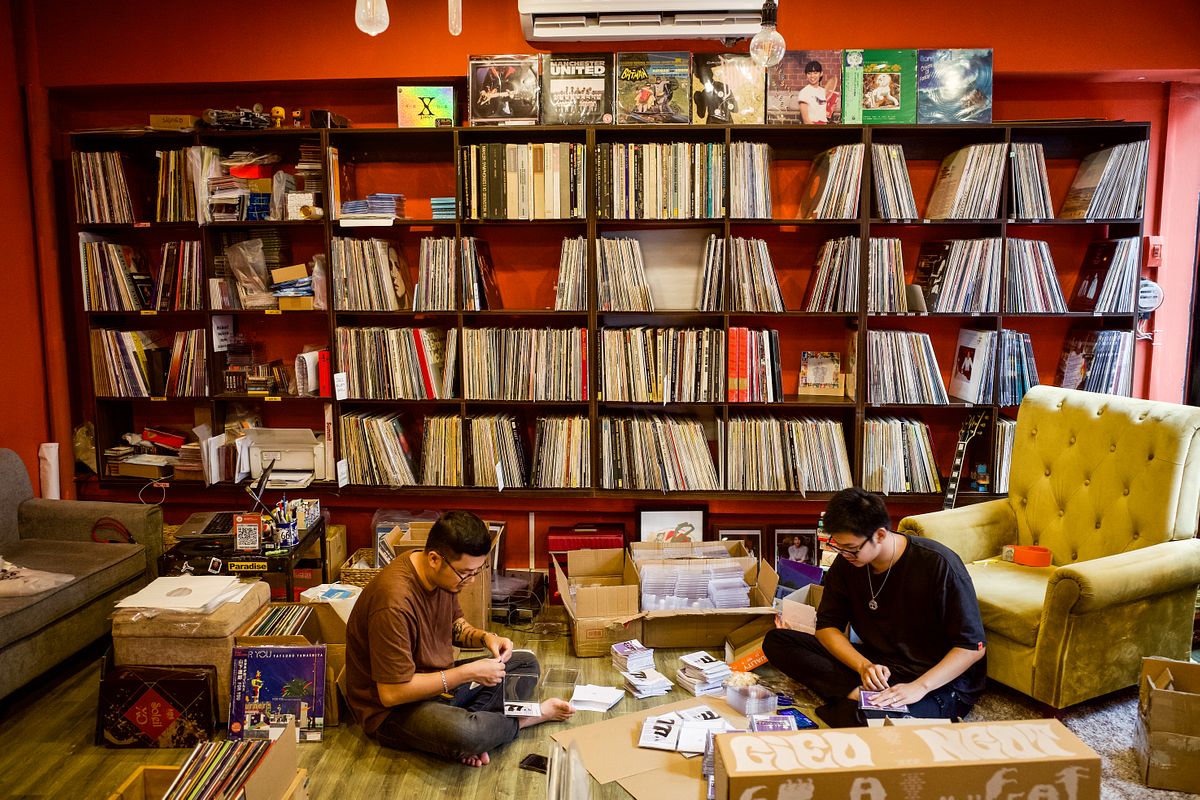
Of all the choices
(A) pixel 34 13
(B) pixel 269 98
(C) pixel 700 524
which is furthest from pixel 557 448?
(A) pixel 34 13

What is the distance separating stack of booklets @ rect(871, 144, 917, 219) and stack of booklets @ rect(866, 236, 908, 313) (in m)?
0.13

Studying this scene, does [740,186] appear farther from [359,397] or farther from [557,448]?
[359,397]

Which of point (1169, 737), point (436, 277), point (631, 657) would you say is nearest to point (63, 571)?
point (436, 277)

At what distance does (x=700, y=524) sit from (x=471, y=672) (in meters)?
1.74

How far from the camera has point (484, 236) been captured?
164 inches

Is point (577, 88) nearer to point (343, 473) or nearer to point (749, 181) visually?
point (749, 181)

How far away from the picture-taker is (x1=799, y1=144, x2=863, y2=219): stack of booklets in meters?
3.71

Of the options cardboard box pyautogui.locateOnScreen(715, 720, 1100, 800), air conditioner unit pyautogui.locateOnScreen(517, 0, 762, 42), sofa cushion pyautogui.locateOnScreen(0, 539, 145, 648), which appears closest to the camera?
cardboard box pyautogui.locateOnScreen(715, 720, 1100, 800)

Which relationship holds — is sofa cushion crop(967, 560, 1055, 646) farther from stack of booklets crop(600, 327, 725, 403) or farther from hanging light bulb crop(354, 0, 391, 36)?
hanging light bulb crop(354, 0, 391, 36)

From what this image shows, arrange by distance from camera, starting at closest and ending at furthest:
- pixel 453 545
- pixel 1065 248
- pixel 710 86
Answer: pixel 453 545 → pixel 710 86 → pixel 1065 248

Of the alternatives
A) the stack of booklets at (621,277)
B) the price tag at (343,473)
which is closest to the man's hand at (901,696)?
the stack of booklets at (621,277)

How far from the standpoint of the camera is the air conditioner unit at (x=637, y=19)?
3.10m

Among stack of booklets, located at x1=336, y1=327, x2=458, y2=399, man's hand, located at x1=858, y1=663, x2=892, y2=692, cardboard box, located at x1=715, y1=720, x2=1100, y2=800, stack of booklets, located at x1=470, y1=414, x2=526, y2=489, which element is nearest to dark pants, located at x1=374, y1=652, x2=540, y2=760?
man's hand, located at x1=858, y1=663, x2=892, y2=692

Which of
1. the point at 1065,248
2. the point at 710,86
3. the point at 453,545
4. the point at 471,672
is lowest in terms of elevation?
the point at 471,672
